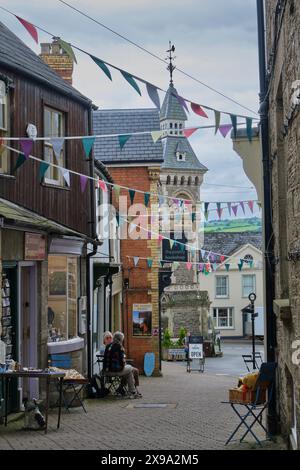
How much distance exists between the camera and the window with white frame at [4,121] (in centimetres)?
1300

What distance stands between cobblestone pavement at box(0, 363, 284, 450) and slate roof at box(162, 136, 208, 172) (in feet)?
228

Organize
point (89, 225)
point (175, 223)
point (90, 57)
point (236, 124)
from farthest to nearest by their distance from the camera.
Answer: point (175, 223), point (89, 225), point (236, 124), point (90, 57)

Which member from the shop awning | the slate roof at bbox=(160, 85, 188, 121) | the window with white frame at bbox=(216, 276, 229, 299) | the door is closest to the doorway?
the door

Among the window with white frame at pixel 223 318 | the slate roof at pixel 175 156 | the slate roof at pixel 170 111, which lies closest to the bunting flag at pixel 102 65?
the window with white frame at pixel 223 318

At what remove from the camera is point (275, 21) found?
8.55 m

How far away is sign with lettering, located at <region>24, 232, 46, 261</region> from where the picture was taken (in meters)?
12.0

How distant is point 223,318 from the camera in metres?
67.4

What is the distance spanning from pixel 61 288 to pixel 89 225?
8.25 ft

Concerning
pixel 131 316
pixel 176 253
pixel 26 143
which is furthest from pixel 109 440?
pixel 176 253

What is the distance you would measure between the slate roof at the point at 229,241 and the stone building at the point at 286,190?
199 feet

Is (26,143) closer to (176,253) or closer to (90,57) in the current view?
(90,57)

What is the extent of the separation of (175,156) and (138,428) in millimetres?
76822

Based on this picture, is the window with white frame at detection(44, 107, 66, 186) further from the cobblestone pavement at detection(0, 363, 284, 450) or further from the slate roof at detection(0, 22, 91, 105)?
the cobblestone pavement at detection(0, 363, 284, 450)

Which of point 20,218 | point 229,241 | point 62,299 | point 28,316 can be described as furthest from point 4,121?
point 229,241
